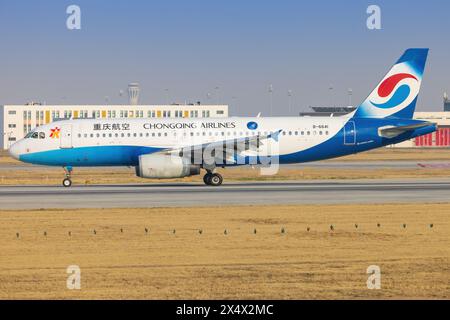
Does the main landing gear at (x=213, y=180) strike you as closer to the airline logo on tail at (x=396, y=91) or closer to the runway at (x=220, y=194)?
the runway at (x=220, y=194)

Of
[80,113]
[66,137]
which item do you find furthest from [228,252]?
[80,113]

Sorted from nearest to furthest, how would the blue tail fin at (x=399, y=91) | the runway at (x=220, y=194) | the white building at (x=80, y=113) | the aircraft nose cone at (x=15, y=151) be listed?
the runway at (x=220, y=194) < the aircraft nose cone at (x=15, y=151) < the blue tail fin at (x=399, y=91) < the white building at (x=80, y=113)

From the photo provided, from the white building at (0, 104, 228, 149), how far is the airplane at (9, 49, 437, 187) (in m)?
109

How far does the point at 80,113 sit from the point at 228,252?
464ft

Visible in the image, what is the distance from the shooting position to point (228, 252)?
74.9 feet

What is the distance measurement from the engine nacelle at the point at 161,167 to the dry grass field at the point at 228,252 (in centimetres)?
1215

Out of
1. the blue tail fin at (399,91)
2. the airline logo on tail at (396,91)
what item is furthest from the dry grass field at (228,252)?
the airline logo on tail at (396,91)

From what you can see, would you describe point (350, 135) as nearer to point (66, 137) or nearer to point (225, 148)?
point (225, 148)

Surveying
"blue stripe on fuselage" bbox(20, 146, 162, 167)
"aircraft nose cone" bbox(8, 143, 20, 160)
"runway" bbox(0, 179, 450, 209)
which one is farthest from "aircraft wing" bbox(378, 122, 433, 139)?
"aircraft nose cone" bbox(8, 143, 20, 160)

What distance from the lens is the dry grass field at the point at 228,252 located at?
57.5ft

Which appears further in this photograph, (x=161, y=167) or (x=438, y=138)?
(x=438, y=138)

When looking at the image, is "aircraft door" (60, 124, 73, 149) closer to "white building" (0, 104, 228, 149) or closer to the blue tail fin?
the blue tail fin
